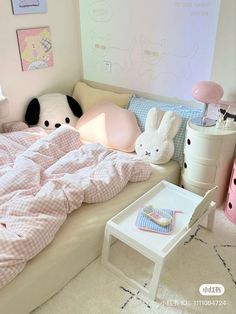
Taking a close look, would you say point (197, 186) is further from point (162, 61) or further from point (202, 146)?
point (162, 61)

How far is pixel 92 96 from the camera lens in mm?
2496

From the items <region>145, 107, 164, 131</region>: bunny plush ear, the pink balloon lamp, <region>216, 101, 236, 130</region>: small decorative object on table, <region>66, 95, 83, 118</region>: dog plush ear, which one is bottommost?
<region>66, 95, 83, 118</region>: dog plush ear

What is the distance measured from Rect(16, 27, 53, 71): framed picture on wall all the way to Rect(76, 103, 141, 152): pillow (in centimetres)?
55

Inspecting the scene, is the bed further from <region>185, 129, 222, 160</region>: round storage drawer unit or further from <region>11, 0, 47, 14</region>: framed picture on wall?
<region>11, 0, 47, 14</region>: framed picture on wall

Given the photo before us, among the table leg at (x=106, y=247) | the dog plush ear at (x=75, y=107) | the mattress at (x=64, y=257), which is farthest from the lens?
the dog plush ear at (x=75, y=107)

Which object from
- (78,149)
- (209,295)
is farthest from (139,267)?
(78,149)

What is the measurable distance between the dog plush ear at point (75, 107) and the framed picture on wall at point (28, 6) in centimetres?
68

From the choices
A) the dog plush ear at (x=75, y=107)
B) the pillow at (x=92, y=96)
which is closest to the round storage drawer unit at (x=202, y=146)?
the pillow at (x=92, y=96)

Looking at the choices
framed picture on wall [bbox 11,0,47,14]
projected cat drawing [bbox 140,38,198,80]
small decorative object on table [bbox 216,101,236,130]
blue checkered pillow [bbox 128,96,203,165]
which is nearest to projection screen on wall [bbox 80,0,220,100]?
projected cat drawing [bbox 140,38,198,80]

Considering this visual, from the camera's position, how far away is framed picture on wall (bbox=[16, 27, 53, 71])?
2.23 m

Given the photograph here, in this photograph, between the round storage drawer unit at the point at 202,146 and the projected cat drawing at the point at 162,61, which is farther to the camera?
Result: the projected cat drawing at the point at 162,61

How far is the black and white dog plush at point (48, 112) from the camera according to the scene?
2.38 metres

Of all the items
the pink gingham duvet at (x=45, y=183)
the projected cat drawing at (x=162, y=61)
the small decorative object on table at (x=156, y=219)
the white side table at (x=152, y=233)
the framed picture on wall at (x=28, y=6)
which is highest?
the framed picture on wall at (x=28, y=6)

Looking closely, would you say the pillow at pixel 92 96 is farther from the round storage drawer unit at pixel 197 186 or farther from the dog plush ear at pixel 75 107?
the round storage drawer unit at pixel 197 186
